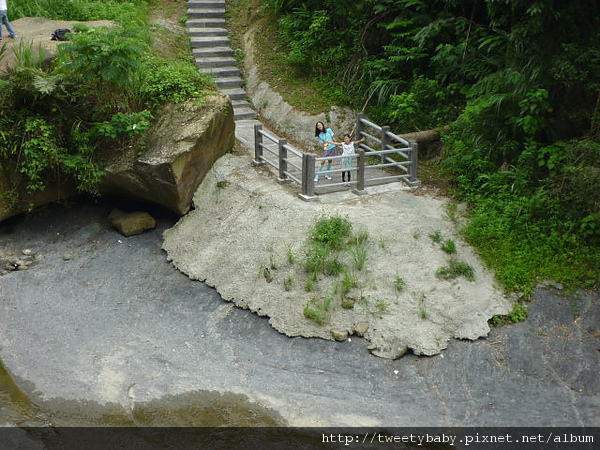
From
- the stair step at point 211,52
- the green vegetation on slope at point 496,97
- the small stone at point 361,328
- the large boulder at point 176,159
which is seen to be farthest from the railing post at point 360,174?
the stair step at point 211,52

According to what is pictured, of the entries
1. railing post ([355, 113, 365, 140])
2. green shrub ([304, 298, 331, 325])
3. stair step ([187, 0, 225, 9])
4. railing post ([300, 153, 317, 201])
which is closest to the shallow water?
green shrub ([304, 298, 331, 325])

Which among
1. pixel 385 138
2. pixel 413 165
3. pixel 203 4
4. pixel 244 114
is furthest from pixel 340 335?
→ pixel 203 4

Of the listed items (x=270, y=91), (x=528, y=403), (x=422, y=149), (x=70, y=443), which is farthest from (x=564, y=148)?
(x=70, y=443)

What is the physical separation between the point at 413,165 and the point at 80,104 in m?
7.18

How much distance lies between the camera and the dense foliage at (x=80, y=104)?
13.3 meters

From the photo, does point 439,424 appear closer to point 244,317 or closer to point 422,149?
point 244,317

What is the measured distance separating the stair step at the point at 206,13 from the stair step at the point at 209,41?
116 centimetres

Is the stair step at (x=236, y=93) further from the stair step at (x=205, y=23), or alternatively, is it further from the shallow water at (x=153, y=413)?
the shallow water at (x=153, y=413)

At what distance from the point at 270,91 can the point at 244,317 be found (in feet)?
26.2

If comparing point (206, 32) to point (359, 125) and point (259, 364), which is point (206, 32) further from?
point (259, 364)

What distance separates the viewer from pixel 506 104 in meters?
13.5

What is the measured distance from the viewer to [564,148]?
12.5 metres

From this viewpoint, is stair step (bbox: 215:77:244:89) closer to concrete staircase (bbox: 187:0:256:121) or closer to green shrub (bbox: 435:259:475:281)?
concrete staircase (bbox: 187:0:256:121)

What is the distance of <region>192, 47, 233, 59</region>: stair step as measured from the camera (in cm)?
1919
